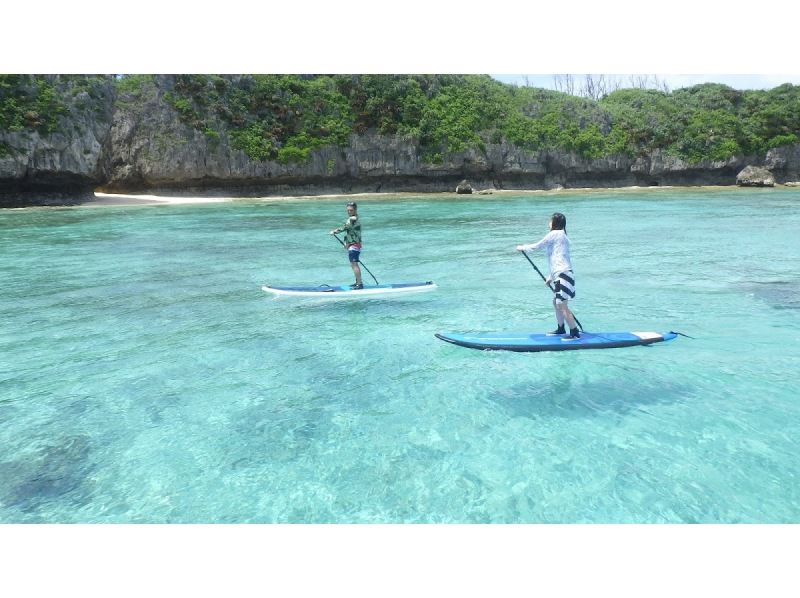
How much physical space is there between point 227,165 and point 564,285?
50.1 metres

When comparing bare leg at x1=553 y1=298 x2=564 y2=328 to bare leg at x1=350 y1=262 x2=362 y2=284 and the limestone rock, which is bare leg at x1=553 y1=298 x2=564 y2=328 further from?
the limestone rock

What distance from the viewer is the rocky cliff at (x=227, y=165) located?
140ft

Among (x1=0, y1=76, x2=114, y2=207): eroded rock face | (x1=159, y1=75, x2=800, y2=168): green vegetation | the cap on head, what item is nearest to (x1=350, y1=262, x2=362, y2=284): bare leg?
the cap on head

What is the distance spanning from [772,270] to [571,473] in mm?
13994

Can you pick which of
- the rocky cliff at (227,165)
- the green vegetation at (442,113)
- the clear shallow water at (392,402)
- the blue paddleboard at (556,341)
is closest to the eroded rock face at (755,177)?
the rocky cliff at (227,165)

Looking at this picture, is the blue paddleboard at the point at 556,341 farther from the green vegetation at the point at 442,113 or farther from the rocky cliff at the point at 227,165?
the green vegetation at the point at 442,113

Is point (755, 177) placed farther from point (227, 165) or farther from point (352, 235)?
point (352, 235)

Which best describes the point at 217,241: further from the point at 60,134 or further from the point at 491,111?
the point at 491,111

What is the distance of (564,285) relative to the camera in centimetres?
885

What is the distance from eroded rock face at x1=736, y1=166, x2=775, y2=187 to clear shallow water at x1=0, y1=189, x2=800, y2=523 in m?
54.6

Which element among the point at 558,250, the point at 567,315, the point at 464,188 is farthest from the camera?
the point at 464,188

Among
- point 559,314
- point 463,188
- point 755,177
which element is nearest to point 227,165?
point 463,188

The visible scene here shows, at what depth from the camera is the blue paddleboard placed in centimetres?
941

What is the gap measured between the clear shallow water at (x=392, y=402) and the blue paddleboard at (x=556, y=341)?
0.62 ft
